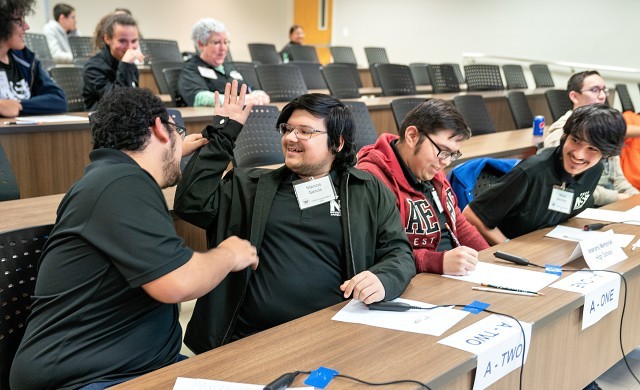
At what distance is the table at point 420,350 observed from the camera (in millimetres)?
1261

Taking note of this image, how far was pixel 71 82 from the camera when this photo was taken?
4344mm

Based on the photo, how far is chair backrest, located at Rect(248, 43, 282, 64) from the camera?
8344 millimetres

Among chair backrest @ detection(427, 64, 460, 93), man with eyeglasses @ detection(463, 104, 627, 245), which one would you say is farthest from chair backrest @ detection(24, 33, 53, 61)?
man with eyeglasses @ detection(463, 104, 627, 245)

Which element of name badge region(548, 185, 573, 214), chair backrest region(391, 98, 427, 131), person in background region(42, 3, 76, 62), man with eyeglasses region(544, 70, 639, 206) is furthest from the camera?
person in background region(42, 3, 76, 62)

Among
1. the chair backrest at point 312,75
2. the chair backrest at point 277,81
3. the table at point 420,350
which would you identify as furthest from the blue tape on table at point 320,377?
the chair backrest at point 312,75

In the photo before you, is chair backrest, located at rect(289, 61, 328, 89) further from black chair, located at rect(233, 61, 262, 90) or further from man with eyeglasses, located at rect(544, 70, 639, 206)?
man with eyeglasses, located at rect(544, 70, 639, 206)

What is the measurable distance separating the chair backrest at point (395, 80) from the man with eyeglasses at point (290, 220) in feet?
13.5

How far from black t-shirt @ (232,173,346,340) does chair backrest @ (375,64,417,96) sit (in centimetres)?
425

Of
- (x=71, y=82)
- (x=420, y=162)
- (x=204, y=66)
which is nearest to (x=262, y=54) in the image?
(x=204, y=66)

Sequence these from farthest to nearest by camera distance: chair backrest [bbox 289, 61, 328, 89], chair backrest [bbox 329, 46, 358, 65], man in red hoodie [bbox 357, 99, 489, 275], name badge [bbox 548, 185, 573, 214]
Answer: chair backrest [bbox 329, 46, 358, 65] → chair backrest [bbox 289, 61, 328, 89] → name badge [bbox 548, 185, 573, 214] → man in red hoodie [bbox 357, 99, 489, 275]

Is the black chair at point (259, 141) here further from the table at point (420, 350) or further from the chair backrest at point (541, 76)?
the chair backrest at point (541, 76)

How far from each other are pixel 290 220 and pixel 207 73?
9.00 feet

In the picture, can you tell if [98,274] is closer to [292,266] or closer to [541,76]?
[292,266]

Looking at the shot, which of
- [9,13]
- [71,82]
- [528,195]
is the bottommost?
[528,195]
